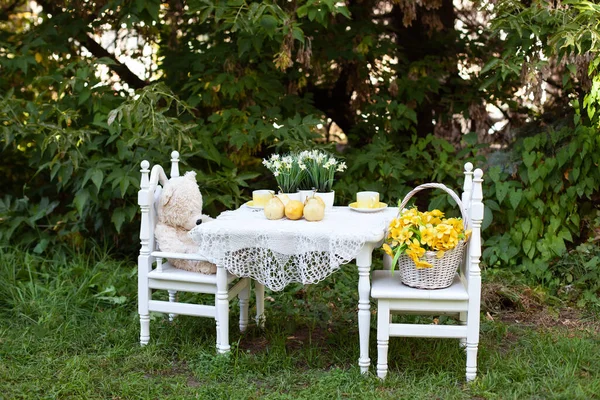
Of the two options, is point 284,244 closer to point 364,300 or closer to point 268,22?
point 364,300

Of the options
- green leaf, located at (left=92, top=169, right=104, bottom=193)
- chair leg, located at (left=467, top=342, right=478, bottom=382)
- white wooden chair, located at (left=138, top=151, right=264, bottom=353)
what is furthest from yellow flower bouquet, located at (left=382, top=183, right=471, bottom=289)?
green leaf, located at (left=92, top=169, right=104, bottom=193)

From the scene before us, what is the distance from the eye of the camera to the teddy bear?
4520 millimetres

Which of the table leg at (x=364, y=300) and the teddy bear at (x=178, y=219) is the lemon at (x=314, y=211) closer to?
the table leg at (x=364, y=300)

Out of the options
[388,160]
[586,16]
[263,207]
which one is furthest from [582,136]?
[263,207]

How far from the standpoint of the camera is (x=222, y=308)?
4289 millimetres

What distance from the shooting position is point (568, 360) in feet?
14.0

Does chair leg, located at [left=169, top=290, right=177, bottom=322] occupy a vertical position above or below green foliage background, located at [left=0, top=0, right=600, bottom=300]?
below

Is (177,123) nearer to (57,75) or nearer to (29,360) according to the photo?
(57,75)

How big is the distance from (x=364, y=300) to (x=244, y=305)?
A: 1.05 metres

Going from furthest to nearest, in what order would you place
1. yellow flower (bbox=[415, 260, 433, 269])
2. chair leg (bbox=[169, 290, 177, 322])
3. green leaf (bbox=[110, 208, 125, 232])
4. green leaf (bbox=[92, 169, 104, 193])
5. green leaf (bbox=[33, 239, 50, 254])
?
green leaf (bbox=[33, 239, 50, 254])
green leaf (bbox=[110, 208, 125, 232])
green leaf (bbox=[92, 169, 104, 193])
chair leg (bbox=[169, 290, 177, 322])
yellow flower (bbox=[415, 260, 433, 269])

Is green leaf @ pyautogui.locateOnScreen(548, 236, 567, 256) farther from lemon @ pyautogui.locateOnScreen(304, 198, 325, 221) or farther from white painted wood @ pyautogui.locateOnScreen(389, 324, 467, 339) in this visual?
lemon @ pyautogui.locateOnScreen(304, 198, 325, 221)

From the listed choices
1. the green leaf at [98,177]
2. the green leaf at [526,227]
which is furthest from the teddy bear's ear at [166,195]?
the green leaf at [526,227]

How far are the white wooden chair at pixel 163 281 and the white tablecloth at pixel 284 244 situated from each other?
0.54ft

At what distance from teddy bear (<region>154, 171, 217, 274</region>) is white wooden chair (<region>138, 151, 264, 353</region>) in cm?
5
